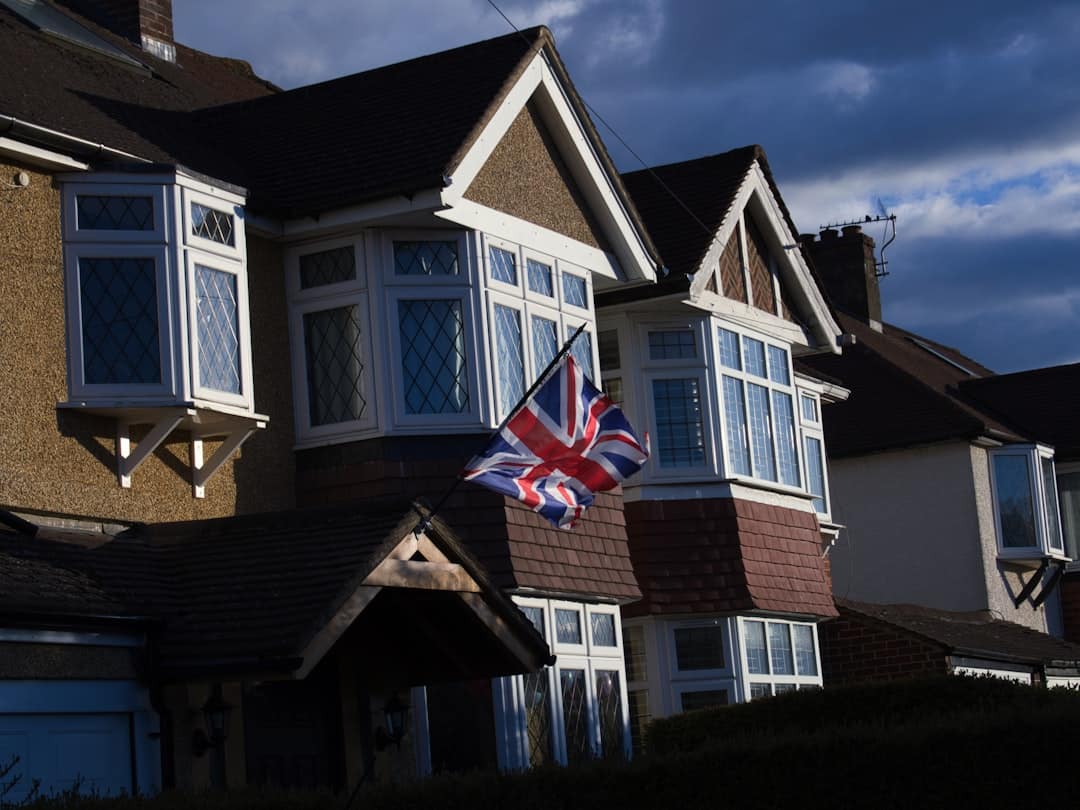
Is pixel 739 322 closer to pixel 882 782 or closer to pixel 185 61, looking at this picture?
pixel 185 61

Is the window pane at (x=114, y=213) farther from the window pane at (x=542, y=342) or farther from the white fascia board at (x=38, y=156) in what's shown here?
the window pane at (x=542, y=342)

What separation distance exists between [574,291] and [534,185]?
1088 millimetres

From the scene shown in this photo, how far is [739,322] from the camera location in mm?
20750

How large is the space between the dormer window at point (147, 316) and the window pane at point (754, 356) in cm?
744

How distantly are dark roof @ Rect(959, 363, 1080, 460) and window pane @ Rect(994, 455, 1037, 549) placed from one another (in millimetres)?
1496

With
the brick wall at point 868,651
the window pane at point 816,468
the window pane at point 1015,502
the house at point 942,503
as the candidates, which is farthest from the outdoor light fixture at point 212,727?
the window pane at point 1015,502

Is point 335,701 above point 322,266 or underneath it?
underneath

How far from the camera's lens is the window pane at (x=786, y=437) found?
21219 millimetres

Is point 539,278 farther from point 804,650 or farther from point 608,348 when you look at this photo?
point 804,650

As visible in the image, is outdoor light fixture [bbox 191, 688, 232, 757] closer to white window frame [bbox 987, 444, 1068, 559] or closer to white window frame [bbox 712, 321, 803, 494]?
white window frame [bbox 712, 321, 803, 494]

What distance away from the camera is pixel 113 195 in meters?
14.6

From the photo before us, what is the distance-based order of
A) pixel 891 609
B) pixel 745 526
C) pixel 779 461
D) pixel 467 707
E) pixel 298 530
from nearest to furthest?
pixel 298 530, pixel 467 707, pixel 745 526, pixel 779 461, pixel 891 609

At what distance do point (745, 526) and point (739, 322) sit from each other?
92.2 inches

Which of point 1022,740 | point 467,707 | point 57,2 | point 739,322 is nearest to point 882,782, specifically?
point 1022,740
